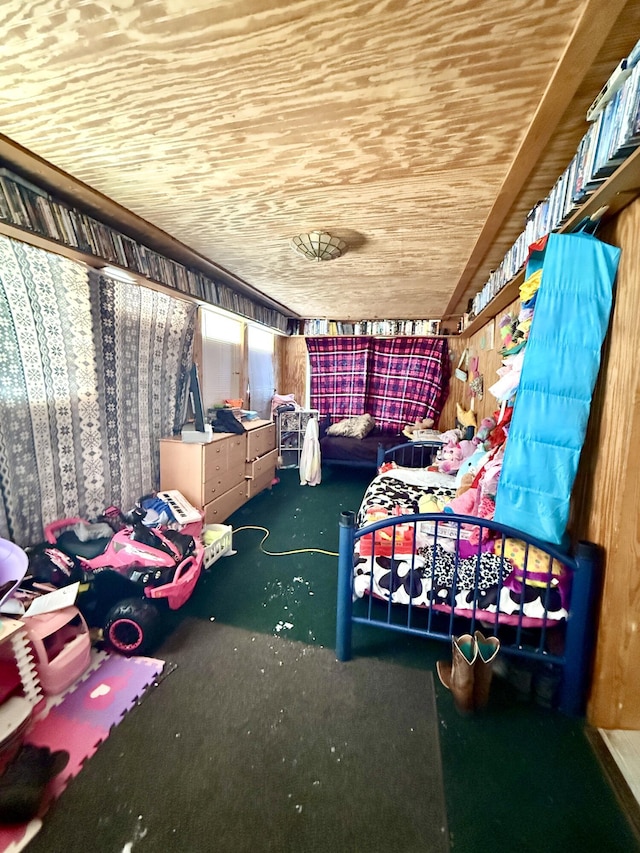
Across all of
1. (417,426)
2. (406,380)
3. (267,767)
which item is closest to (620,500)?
(267,767)

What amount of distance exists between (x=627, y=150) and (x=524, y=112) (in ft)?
1.28

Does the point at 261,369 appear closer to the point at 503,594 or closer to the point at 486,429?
the point at 486,429

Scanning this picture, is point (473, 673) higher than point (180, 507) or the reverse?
the reverse

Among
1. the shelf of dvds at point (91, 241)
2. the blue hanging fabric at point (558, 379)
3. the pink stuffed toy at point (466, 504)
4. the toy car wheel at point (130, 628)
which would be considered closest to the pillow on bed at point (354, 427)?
the shelf of dvds at point (91, 241)

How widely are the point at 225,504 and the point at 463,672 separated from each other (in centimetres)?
227

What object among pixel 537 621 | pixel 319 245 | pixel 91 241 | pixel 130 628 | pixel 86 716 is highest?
pixel 319 245

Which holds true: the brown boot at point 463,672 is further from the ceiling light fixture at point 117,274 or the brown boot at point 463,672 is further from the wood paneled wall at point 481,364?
the ceiling light fixture at point 117,274

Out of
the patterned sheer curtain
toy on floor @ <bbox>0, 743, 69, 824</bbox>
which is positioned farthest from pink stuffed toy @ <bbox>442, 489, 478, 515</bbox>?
the patterned sheer curtain

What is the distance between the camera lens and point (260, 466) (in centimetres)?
374

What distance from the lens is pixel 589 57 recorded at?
92 cm

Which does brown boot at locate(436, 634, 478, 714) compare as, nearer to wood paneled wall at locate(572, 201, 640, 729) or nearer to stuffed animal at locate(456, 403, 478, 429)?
wood paneled wall at locate(572, 201, 640, 729)

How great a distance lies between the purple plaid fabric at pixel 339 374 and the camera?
5.21 metres

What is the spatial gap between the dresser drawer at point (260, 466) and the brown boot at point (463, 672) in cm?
252

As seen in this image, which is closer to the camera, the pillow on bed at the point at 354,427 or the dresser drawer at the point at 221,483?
the dresser drawer at the point at 221,483
